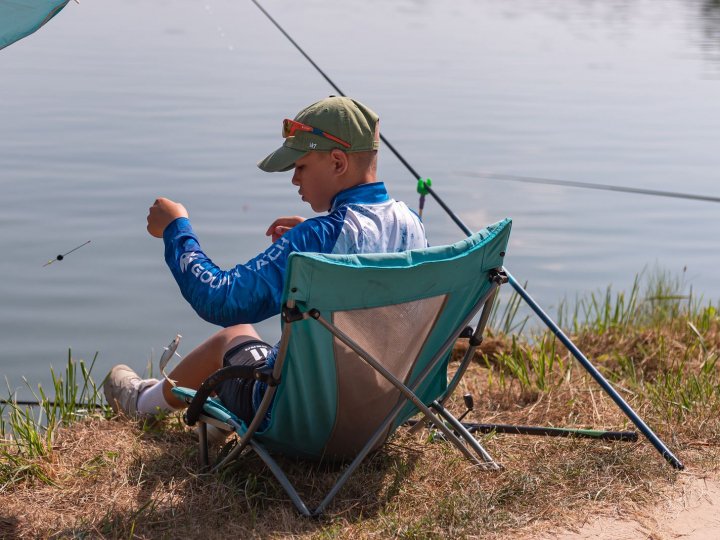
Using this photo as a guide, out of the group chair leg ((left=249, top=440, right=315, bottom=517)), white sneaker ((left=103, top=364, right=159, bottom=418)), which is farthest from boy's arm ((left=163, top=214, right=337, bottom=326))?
white sneaker ((left=103, top=364, right=159, bottom=418))

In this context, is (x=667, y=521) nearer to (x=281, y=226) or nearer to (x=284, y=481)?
(x=284, y=481)

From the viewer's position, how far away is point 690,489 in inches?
131

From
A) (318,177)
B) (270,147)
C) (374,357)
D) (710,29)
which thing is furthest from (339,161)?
(710,29)

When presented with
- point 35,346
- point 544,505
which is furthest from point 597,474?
point 35,346

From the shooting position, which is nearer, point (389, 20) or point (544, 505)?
point (544, 505)

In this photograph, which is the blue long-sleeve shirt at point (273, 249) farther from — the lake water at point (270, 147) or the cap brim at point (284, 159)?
the lake water at point (270, 147)

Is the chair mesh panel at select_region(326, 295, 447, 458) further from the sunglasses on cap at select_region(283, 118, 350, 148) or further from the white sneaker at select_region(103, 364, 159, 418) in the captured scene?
the white sneaker at select_region(103, 364, 159, 418)

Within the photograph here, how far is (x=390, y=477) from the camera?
340cm

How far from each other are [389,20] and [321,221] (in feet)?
59.0

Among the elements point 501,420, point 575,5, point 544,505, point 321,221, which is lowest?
point 575,5

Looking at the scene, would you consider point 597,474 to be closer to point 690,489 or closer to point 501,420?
point 690,489

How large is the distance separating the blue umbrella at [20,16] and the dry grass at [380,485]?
1.23 meters

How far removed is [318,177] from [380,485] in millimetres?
910

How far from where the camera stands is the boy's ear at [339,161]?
3.20 meters
